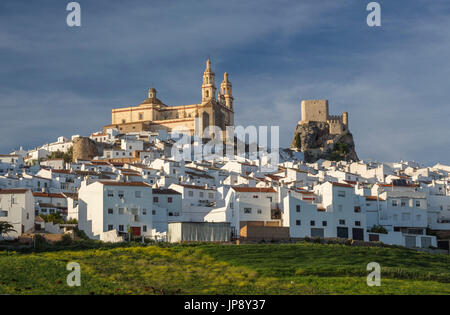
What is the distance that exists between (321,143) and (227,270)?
104532 mm

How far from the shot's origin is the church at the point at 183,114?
145500mm

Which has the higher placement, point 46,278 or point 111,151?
point 111,151

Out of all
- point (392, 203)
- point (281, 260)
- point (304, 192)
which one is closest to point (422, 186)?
point (392, 203)

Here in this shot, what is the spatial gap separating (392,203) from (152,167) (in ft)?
121

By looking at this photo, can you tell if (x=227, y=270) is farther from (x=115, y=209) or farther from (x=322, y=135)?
(x=322, y=135)

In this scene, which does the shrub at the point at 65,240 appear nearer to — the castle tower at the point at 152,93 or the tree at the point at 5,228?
the tree at the point at 5,228

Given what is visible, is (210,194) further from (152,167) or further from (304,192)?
(152,167)

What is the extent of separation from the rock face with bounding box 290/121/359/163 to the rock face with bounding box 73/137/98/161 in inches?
1692

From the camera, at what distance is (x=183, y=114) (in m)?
153

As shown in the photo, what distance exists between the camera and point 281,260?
161ft

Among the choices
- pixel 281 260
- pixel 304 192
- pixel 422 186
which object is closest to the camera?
pixel 281 260

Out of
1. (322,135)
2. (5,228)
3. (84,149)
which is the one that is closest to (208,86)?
(322,135)

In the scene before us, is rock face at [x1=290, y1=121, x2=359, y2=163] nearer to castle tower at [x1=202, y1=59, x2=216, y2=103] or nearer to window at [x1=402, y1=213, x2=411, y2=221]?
castle tower at [x1=202, y1=59, x2=216, y2=103]

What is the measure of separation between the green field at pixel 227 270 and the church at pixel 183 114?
296 ft
